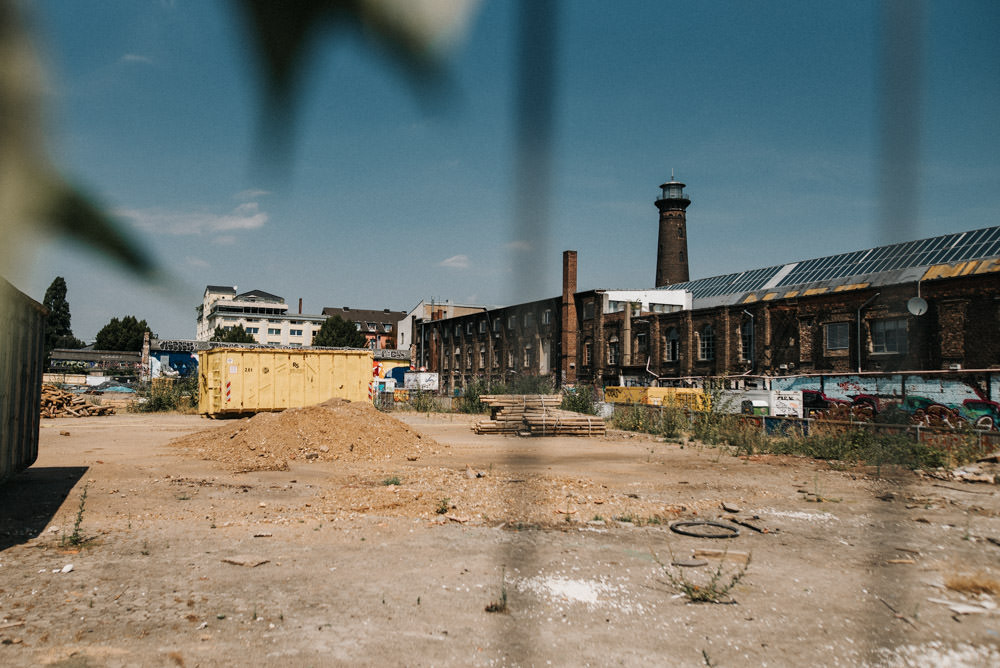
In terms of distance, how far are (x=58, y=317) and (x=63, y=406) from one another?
30.2m

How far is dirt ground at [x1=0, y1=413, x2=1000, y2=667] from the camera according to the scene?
169 inches

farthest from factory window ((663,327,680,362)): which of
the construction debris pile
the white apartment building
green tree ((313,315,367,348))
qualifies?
the white apartment building

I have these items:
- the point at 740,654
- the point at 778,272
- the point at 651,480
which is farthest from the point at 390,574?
the point at 778,272

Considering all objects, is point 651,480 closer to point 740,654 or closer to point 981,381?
point 740,654

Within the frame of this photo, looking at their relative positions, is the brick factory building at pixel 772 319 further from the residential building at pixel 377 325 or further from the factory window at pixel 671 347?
the residential building at pixel 377 325

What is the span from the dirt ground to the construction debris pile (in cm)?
946

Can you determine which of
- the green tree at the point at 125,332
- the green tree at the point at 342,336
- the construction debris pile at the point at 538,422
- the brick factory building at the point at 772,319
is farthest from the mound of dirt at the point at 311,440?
the green tree at the point at 342,336

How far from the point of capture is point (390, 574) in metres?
6.11

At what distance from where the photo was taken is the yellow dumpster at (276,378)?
915 inches

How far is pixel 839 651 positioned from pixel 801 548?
302 cm

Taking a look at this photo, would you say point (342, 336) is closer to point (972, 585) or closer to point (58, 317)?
point (972, 585)

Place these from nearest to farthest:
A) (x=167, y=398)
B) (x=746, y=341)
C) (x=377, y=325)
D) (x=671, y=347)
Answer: (x=167, y=398), (x=746, y=341), (x=671, y=347), (x=377, y=325)

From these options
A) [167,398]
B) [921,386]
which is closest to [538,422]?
[921,386]

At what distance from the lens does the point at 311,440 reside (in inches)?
619
